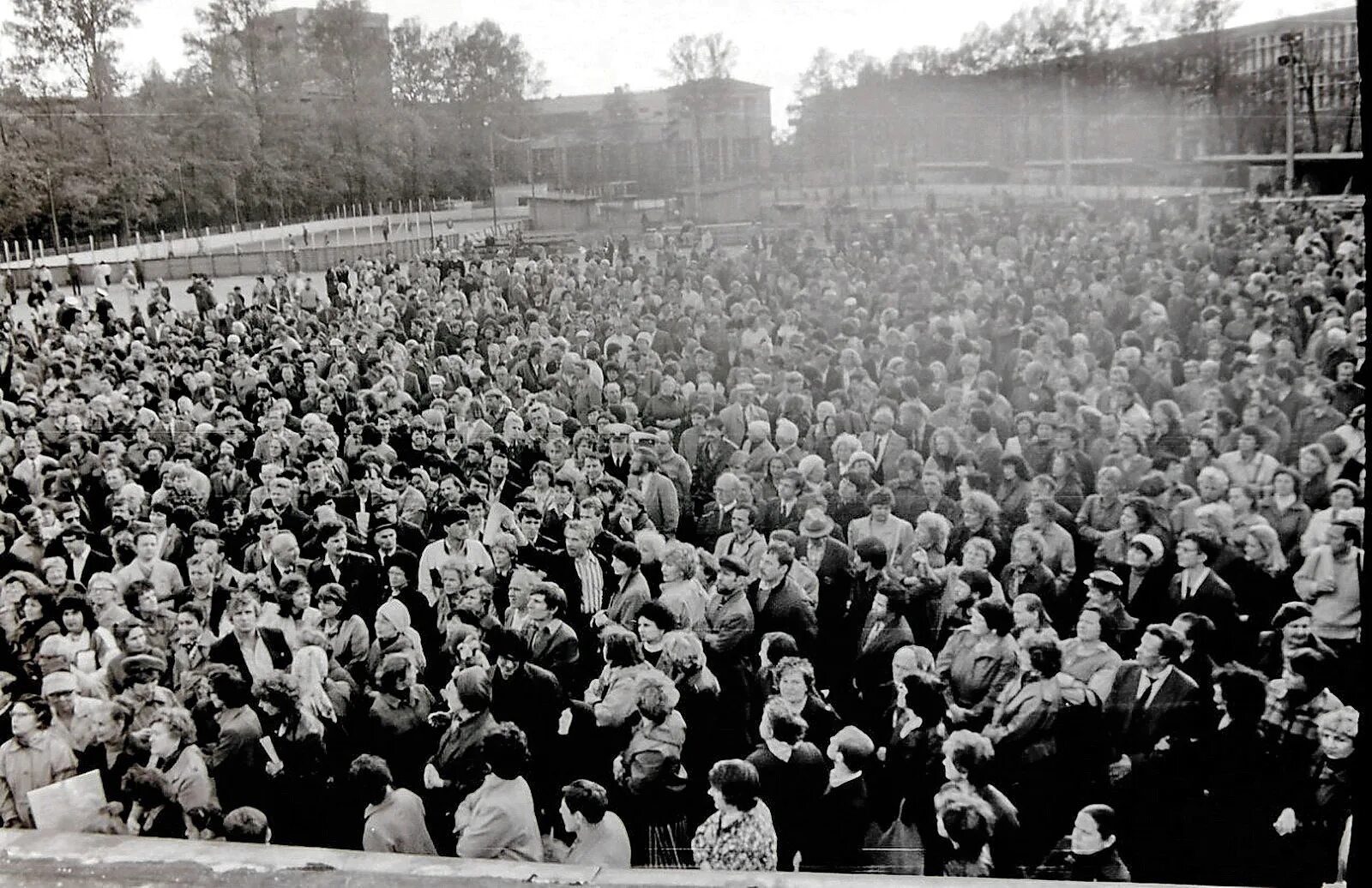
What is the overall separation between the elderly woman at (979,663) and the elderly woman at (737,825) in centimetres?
79

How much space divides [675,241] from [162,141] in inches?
99.8

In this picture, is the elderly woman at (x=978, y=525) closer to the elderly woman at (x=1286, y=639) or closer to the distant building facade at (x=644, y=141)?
the elderly woman at (x=1286, y=639)

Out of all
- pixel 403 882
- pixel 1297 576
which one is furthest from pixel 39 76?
pixel 1297 576

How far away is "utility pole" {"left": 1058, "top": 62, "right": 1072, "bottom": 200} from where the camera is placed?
437 cm

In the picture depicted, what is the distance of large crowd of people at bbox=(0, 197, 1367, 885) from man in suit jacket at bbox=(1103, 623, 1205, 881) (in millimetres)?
12

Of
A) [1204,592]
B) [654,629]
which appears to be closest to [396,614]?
[654,629]

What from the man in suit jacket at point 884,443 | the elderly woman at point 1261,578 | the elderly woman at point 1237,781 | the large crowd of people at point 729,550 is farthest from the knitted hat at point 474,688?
the elderly woman at point 1261,578

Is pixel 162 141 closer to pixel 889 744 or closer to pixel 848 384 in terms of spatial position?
pixel 848 384

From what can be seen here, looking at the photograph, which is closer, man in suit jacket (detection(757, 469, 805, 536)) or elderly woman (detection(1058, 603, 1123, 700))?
elderly woman (detection(1058, 603, 1123, 700))

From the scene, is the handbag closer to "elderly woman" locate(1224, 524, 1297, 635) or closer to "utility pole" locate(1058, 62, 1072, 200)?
"elderly woman" locate(1224, 524, 1297, 635)

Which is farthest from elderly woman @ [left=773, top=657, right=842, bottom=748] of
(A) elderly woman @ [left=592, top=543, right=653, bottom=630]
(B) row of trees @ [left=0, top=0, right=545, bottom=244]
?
(B) row of trees @ [left=0, top=0, right=545, bottom=244]

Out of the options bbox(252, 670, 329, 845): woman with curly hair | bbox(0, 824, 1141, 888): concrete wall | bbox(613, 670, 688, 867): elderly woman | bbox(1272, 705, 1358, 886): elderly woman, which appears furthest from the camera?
bbox(252, 670, 329, 845): woman with curly hair

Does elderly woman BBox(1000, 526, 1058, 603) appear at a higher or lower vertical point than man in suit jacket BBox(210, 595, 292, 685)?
higher

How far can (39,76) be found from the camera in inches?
221
